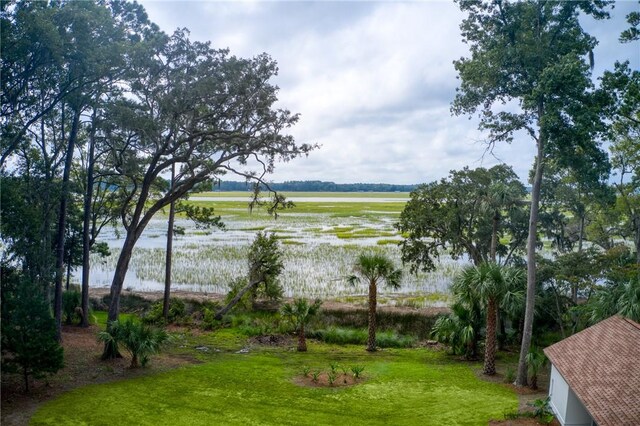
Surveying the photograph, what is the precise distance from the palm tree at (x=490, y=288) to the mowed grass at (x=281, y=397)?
1371 mm

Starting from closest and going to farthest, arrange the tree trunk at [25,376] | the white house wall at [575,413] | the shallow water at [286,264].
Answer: the white house wall at [575,413] < the tree trunk at [25,376] < the shallow water at [286,264]

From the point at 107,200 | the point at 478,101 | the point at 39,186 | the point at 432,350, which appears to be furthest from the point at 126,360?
the point at 478,101

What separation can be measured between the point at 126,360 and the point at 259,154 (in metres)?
9.70

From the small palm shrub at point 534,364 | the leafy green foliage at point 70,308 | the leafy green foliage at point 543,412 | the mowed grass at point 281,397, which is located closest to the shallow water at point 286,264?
the leafy green foliage at point 70,308

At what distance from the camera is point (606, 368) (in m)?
13.4

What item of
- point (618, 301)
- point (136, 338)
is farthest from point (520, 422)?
point (136, 338)

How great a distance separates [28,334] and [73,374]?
11.9ft

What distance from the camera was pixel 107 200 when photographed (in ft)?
92.0

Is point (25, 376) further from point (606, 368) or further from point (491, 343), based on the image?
point (606, 368)

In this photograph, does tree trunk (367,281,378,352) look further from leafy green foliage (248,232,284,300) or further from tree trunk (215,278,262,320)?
tree trunk (215,278,262,320)

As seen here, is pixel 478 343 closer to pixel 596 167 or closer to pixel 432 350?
pixel 432 350

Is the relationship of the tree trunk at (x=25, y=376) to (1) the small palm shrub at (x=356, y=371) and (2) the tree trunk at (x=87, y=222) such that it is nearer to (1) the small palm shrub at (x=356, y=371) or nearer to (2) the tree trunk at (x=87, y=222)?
(2) the tree trunk at (x=87, y=222)

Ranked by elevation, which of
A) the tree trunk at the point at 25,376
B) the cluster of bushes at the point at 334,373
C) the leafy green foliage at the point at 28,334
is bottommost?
the cluster of bushes at the point at 334,373

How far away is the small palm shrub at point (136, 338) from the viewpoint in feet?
58.1
